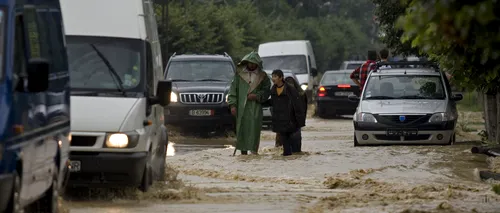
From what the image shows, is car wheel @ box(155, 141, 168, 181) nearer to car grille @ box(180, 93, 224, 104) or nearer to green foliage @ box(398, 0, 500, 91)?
green foliage @ box(398, 0, 500, 91)

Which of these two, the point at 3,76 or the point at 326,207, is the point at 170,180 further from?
the point at 3,76

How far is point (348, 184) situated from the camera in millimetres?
16016

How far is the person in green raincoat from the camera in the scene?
2072 cm

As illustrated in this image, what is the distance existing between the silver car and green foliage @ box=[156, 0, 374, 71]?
10.7 meters

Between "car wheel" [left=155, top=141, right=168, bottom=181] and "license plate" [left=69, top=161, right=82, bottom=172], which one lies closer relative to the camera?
"license plate" [left=69, top=161, right=82, bottom=172]

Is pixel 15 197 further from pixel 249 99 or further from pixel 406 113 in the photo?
pixel 406 113

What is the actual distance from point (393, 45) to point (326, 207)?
41.7 ft

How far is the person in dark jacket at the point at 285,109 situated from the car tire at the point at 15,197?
1151cm

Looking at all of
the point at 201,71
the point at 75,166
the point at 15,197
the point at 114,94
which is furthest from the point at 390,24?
the point at 15,197

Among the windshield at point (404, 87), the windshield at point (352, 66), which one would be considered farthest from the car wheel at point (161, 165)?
the windshield at point (352, 66)

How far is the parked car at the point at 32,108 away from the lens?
8961mm

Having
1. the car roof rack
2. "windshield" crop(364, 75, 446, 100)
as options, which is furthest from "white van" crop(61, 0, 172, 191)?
the car roof rack

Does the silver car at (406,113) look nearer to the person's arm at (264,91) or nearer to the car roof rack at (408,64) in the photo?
the car roof rack at (408,64)

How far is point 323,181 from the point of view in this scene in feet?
55.0
